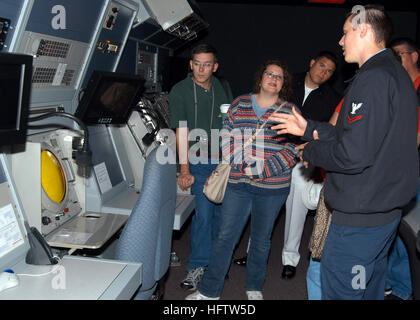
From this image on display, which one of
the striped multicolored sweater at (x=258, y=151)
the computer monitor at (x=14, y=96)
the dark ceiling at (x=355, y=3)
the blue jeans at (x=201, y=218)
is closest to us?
the computer monitor at (x=14, y=96)

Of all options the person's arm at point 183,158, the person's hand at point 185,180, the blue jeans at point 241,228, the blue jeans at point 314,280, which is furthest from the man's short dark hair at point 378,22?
the person's hand at point 185,180

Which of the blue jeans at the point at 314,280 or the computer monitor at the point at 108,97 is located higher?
the computer monitor at the point at 108,97

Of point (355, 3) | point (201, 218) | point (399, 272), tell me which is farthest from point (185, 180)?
point (355, 3)

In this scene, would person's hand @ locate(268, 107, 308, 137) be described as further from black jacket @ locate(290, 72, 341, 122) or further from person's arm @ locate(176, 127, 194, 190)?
black jacket @ locate(290, 72, 341, 122)

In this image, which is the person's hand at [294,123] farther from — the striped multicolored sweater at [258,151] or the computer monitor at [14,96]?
the computer monitor at [14,96]

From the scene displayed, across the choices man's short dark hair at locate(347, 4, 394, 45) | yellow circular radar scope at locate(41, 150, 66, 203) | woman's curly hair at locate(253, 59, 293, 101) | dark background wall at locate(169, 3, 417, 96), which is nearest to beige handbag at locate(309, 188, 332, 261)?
woman's curly hair at locate(253, 59, 293, 101)

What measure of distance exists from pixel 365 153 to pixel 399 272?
171cm

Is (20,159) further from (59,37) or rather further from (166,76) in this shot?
(166,76)

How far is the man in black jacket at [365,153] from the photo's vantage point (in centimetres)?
143

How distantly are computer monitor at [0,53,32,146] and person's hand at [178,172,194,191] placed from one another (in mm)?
1360

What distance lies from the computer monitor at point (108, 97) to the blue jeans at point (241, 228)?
84 centimetres

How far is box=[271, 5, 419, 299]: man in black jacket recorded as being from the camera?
1428 mm

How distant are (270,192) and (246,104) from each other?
1.81 feet

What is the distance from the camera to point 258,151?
2250 millimetres
